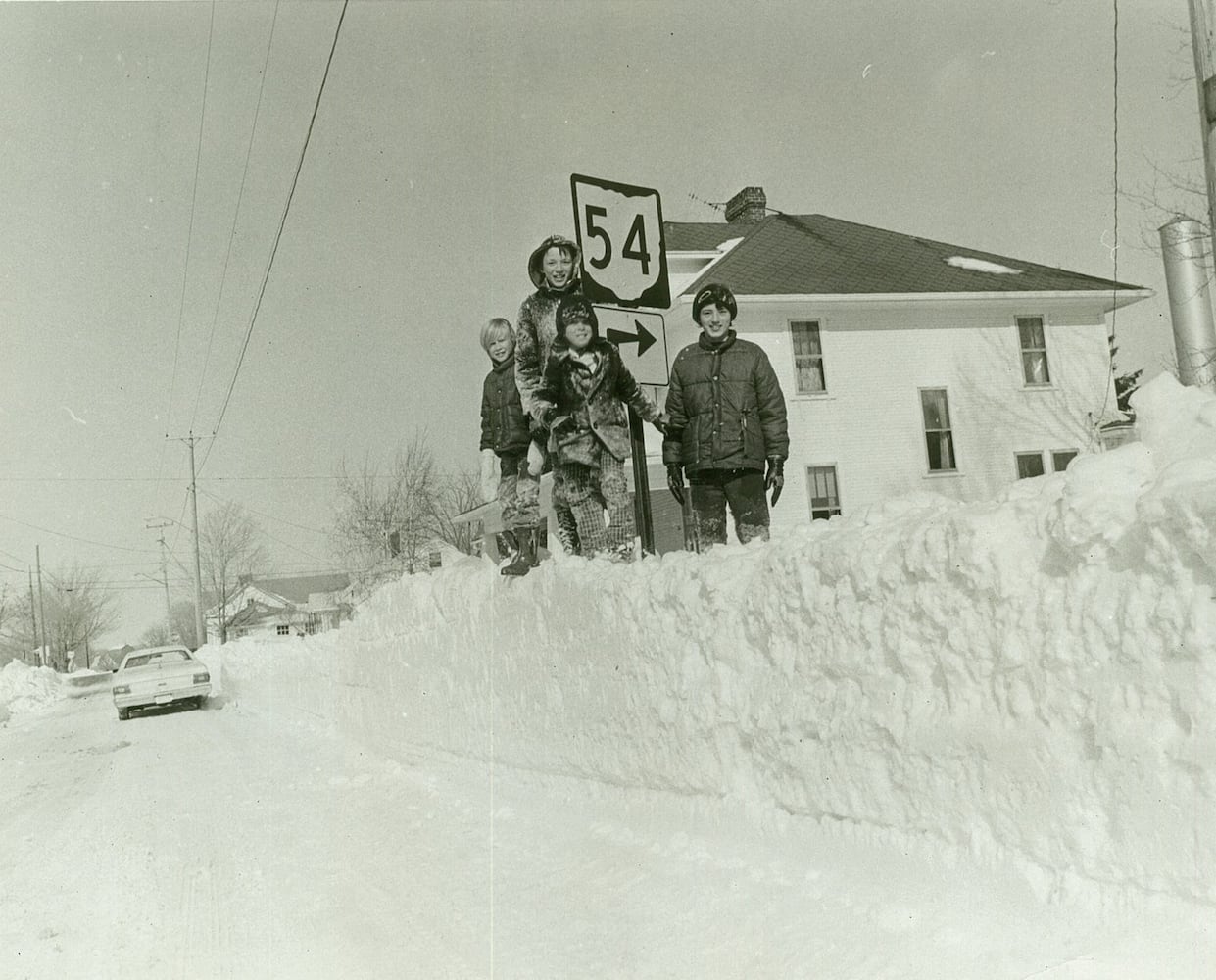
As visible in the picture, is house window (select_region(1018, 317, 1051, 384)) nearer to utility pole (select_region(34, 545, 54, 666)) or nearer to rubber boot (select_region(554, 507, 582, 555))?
rubber boot (select_region(554, 507, 582, 555))

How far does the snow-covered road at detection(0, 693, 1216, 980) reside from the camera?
2918 millimetres

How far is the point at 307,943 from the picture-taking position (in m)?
3.50

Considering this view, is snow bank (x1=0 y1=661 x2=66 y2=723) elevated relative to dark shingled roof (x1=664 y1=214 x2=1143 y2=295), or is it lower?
lower

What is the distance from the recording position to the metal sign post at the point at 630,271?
5.61 metres

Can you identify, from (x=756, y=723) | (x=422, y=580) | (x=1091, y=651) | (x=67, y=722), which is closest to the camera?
(x=1091, y=651)

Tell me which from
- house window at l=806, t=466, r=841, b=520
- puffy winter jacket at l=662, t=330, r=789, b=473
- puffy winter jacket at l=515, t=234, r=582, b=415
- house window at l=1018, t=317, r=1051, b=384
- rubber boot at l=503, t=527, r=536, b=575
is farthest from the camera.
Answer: house window at l=1018, t=317, r=1051, b=384

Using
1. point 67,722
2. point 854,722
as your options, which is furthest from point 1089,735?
point 67,722

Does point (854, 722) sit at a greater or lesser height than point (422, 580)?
lesser

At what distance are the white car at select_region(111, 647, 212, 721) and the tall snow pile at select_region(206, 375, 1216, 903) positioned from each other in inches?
410

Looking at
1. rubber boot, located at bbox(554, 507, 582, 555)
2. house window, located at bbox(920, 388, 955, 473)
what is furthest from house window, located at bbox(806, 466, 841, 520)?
rubber boot, located at bbox(554, 507, 582, 555)

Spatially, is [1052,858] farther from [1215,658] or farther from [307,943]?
[307,943]

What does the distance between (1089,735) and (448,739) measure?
17.1ft

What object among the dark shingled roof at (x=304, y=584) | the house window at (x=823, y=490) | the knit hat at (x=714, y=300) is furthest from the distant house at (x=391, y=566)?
the knit hat at (x=714, y=300)

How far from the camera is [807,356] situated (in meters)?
16.5
